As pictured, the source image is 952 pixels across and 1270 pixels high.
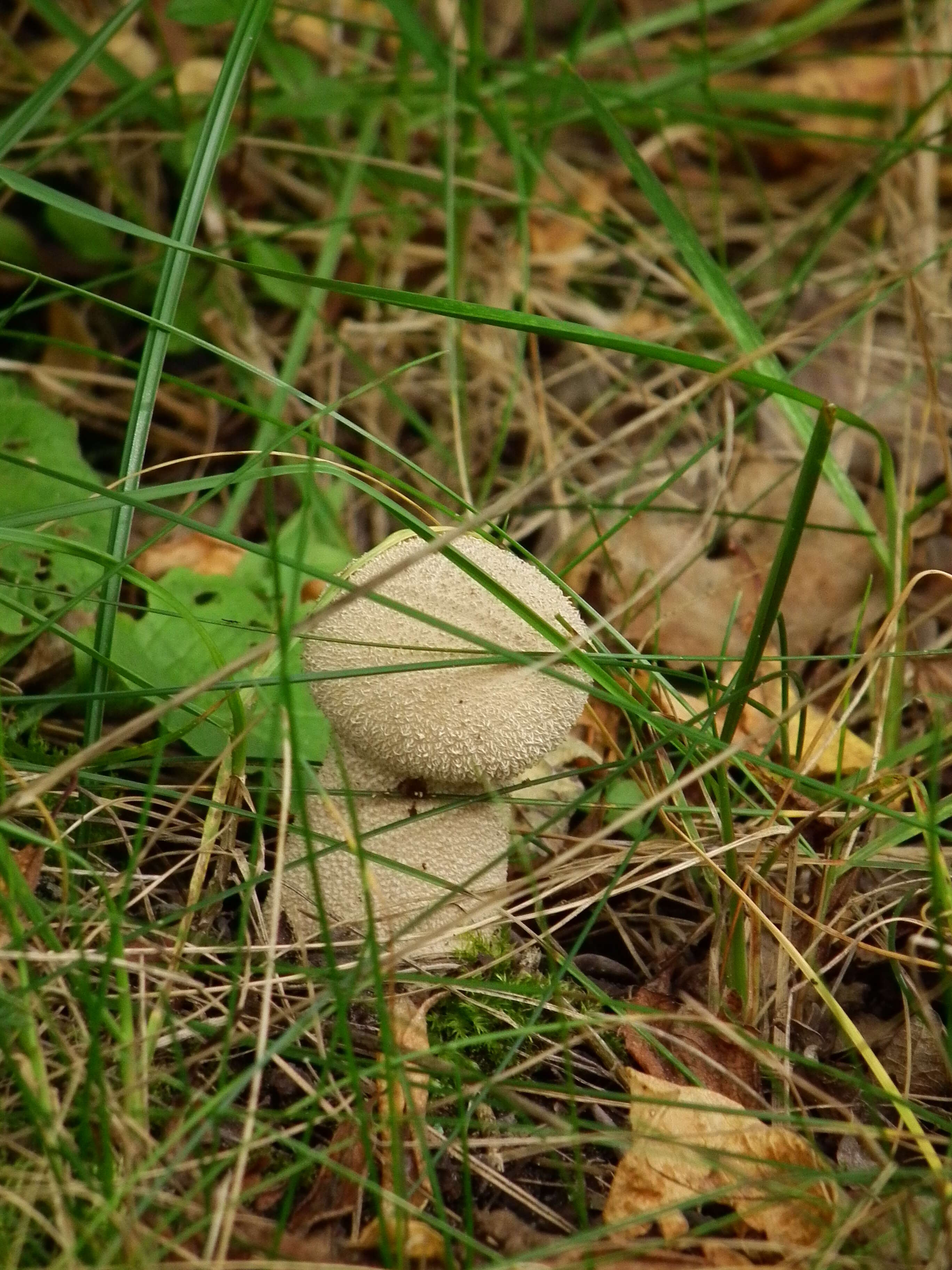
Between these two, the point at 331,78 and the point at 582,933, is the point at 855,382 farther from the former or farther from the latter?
the point at 582,933

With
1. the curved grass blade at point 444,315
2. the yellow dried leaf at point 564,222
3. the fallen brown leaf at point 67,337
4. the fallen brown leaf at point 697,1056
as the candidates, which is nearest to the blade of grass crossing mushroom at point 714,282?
the curved grass blade at point 444,315

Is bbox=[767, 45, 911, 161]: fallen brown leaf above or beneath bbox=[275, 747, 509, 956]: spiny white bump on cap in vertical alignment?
above

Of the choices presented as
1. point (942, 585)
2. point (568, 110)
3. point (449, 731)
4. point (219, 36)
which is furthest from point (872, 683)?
point (219, 36)

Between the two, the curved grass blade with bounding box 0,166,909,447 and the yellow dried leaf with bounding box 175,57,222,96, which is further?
the yellow dried leaf with bounding box 175,57,222,96

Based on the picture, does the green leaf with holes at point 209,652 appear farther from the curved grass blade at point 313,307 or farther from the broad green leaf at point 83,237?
the broad green leaf at point 83,237

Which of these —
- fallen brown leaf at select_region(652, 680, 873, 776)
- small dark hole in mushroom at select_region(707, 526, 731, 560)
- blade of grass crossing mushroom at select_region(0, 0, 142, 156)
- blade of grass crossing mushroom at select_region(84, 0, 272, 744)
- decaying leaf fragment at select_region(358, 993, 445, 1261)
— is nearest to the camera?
decaying leaf fragment at select_region(358, 993, 445, 1261)

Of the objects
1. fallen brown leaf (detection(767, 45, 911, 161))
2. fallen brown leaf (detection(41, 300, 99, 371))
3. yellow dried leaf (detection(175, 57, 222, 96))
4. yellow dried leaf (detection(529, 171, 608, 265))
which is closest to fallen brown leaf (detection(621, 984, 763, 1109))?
fallen brown leaf (detection(41, 300, 99, 371))

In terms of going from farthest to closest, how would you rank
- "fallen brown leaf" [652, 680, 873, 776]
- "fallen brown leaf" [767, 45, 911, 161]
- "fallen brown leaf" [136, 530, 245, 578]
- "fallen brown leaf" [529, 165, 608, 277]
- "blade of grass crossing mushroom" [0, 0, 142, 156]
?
"fallen brown leaf" [767, 45, 911, 161] < "fallen brown leaf" [529, 165, 608, 277] < "fallen brown leaf" [136, 530, 245, 578] < "fallen brown leaf" [652, 680, 873, 776] < "blade of grass crossing mushroom" [0, 0, 142, 156]

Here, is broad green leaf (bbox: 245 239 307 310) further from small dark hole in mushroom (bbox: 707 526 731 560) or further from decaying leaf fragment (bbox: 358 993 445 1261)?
decaying leaf fragment (bbox: 358 993 445 1261)
